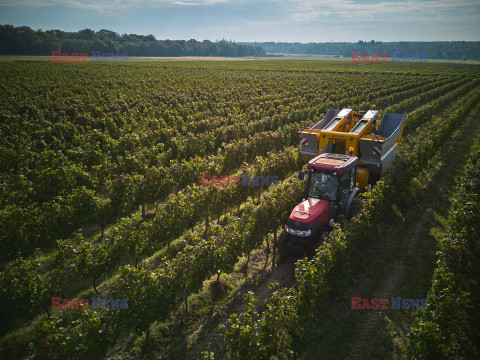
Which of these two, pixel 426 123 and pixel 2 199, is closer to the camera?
pixel 2 199

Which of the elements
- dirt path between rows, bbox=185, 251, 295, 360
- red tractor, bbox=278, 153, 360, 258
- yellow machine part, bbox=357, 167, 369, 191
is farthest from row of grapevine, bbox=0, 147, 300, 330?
yellow machine part, bbox=357, 167, 369, 191

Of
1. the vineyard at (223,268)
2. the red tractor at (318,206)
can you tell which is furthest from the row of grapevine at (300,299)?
the red tractor at (318,206)

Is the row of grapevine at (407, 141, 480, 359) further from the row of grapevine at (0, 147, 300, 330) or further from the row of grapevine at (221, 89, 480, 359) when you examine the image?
the row of grapevine at (0, 147, 300, 330)

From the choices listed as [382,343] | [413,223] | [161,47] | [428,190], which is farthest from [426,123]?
[161,47]

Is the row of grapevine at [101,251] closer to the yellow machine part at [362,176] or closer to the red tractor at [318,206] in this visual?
the red tractor at [318,206]

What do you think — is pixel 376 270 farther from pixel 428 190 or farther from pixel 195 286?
pixel 428 190

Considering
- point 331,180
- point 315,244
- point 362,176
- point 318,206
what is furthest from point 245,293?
point 362,176
